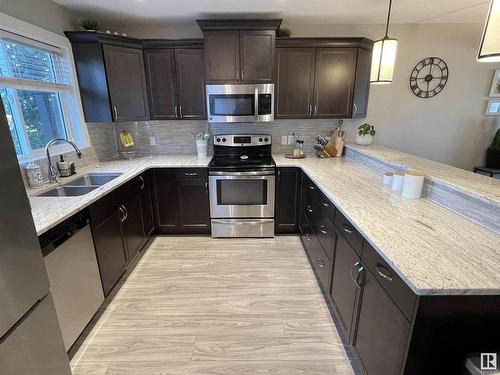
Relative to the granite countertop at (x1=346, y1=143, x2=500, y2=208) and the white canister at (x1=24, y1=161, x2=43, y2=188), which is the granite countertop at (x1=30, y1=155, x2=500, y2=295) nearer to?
the granite countertop at (x1=346, y1=143, x2=500, y2=208)

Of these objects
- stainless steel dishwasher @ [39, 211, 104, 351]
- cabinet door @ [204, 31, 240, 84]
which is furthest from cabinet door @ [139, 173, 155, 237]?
cabinet door @ [204, 31, 240, 84]

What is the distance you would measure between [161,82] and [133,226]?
170cm

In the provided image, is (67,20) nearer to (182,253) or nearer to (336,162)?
(182,253)

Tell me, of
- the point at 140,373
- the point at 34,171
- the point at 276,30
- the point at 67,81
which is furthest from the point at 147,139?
the point at 140,373

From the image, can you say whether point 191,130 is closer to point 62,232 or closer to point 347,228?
point 62,232

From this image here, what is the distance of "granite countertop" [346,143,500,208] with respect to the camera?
144 cm

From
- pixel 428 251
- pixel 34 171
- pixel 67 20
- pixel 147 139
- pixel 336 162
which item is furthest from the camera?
pixel 147 139

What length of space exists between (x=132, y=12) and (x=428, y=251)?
331 centimetres

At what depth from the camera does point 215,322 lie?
1953 mm

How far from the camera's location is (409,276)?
99 centimetres

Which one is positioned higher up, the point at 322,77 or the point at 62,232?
the point at 322,77

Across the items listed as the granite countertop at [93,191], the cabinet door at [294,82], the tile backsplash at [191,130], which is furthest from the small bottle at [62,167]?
the cabinet door at [294,82]

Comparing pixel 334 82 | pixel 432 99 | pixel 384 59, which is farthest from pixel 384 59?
pixel 432 99

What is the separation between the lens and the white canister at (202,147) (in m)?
3.32
